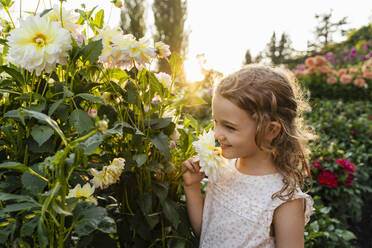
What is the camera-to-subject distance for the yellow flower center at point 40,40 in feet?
→ 2.46

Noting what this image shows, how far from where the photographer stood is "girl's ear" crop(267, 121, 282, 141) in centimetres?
108

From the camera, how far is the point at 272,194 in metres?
1.09

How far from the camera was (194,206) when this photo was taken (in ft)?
3.82

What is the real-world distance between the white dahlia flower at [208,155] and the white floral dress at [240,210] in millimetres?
184

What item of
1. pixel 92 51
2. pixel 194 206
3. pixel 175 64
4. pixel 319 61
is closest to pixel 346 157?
pixel 194 206

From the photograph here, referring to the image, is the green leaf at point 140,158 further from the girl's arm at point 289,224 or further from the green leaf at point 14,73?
the girl's arm at point 289,224

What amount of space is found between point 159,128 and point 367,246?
2559 mm

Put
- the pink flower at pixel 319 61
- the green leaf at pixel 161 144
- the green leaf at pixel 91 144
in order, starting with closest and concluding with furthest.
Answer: the green leaf at pixel 91 144 < the green leaf at pixel 161 144 < the pink flower at pixel 319 61

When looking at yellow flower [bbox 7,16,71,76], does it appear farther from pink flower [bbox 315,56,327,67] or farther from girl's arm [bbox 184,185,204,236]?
pink flower [bbox 315,56,327,67]

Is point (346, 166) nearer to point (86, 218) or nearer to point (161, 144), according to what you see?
point (161, 144)

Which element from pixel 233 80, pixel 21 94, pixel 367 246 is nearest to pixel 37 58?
pixel 21 94

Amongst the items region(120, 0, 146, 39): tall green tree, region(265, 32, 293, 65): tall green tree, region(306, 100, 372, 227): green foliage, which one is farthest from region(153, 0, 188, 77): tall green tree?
region(265, 32, 293, 65): tall green tree

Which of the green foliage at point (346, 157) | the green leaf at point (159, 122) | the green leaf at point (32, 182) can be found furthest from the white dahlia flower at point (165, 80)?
the green foliage at point (346, 157)

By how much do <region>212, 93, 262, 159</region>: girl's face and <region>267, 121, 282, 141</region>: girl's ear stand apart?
72 millimetres
